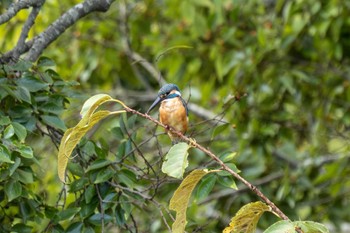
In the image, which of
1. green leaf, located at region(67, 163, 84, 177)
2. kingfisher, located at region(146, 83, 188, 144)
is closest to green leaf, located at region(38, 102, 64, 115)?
green leaf, located at region(67, 163, 84, 177)

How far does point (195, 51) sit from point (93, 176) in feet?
9.04

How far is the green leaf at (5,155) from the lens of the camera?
2504mm

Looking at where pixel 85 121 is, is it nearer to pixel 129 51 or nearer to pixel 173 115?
pixel 173 115

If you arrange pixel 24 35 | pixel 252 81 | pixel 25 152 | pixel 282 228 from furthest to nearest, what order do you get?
pixel 252 81
pixel 24 35
pixel 25 152
pixel 282 228

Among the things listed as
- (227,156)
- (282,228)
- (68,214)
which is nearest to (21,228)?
(68,214)

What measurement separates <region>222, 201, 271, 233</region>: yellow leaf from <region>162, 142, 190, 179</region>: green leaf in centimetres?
23

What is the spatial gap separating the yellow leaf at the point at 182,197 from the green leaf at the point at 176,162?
79 millimetres

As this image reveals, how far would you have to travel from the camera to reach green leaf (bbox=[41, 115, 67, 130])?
2.91 m

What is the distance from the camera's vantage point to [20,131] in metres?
2.69

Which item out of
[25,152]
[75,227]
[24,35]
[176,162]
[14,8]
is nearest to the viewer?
[176,162]

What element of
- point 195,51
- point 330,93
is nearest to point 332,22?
point 330,93

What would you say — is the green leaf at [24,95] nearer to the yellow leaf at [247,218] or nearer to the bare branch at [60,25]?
the bare branch at [60,25]

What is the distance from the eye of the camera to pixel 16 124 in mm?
2703

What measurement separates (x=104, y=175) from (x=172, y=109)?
0.47m
